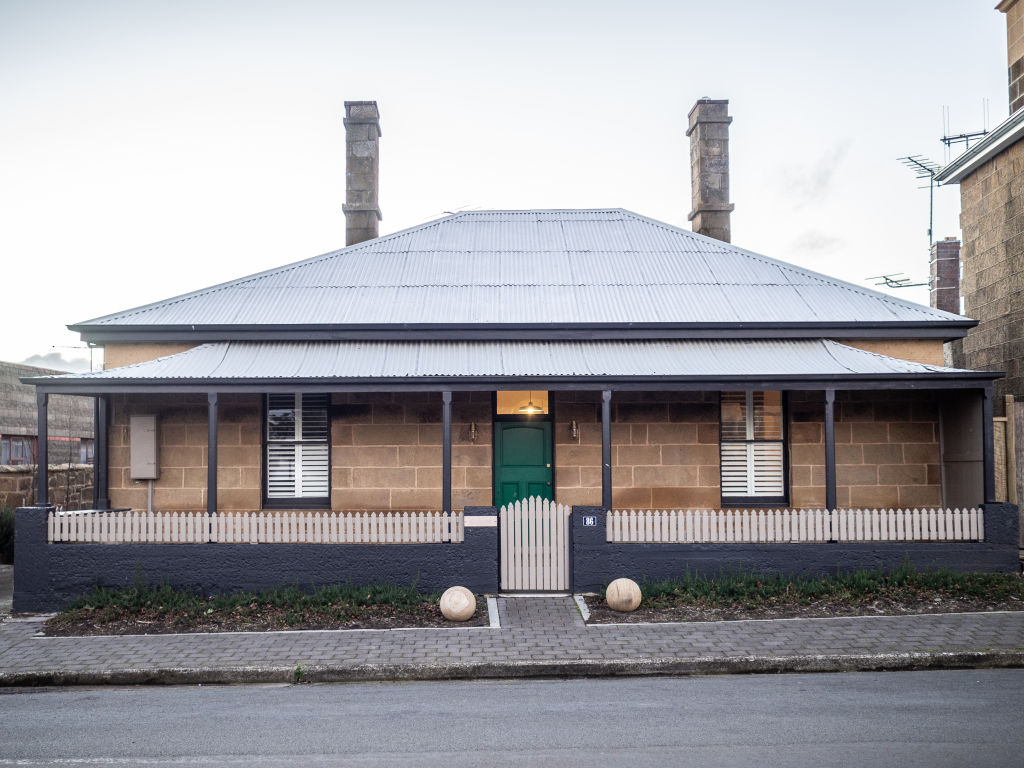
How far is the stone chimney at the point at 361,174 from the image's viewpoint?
17125 millimetres

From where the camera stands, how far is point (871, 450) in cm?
1320

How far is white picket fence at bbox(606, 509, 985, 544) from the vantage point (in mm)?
11133

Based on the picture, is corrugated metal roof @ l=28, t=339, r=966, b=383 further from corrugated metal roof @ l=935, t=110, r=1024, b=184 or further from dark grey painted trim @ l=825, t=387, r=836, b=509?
corrugated metal roof @ l=935, t=110, r=1024, b=184

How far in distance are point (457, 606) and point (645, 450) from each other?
460 centimetres

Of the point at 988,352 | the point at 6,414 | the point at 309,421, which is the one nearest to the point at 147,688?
the point at 309,421

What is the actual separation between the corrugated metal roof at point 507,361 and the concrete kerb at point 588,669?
4409mm

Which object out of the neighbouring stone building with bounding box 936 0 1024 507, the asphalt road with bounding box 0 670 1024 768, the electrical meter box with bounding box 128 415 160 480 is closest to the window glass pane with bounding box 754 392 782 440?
the neighbouring stone building with bounding box 936 0 1024 507

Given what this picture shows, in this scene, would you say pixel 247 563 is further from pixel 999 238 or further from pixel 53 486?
pixel 999 238

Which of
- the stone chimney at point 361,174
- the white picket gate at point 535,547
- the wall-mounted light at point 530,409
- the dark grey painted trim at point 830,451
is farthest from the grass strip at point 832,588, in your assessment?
the stone chimney at point 361,174

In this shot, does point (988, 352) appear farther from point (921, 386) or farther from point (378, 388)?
point (378, 388)

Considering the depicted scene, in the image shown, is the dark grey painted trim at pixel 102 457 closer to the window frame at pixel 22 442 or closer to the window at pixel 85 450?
the window frame at pixel 22 442

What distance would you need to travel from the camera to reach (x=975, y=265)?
15.3m

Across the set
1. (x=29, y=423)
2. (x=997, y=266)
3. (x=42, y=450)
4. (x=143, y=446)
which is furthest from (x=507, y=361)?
(x=29, y=423)

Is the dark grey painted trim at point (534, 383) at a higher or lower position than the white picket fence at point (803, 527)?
higher
